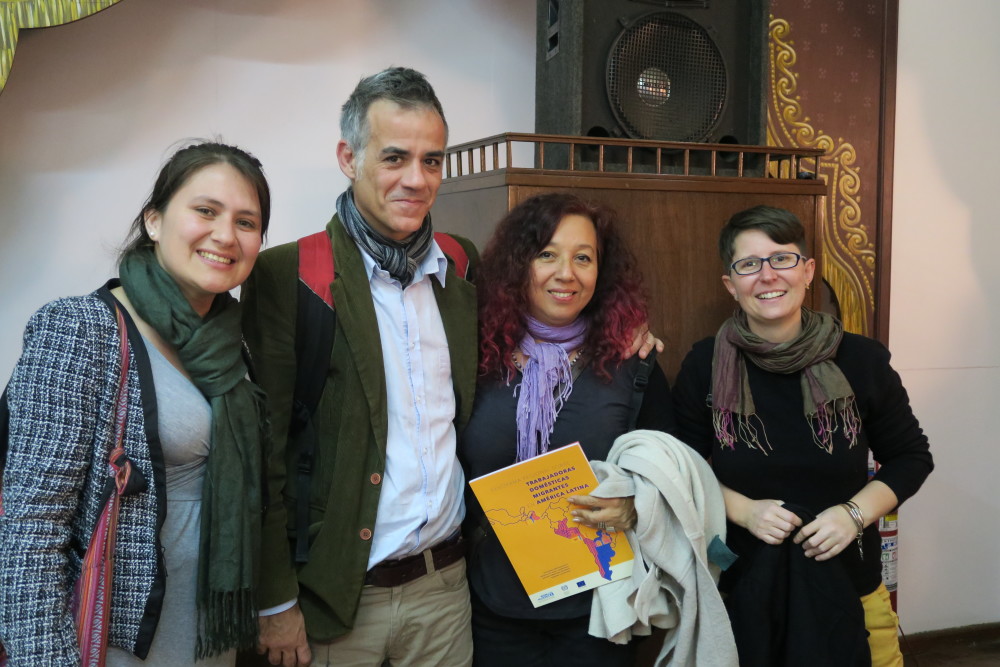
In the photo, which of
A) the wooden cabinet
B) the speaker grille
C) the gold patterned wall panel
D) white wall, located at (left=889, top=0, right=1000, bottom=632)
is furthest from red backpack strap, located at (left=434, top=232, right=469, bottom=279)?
white wall, located at (left=889, top=0, right=1000, bottom=632)

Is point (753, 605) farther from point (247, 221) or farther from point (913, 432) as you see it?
point (247, 221)

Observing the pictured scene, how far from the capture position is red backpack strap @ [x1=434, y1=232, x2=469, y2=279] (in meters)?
1.58

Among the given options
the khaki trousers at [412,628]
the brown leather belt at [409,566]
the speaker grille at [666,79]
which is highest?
the speaker grille at [666,79]

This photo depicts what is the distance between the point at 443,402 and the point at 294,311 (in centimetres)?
32

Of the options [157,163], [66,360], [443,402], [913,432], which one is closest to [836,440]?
[913,432]

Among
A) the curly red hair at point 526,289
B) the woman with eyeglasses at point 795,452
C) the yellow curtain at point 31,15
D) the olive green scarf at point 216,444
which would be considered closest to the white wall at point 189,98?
the yellow curtain at point 31,15

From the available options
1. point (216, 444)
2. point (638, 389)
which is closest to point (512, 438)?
point (638, 389)

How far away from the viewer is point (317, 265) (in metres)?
1.36

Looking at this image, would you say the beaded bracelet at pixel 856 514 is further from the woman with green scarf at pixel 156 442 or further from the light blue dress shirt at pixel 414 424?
the woman with green scarf at pixel 156 442

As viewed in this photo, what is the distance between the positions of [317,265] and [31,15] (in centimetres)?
94

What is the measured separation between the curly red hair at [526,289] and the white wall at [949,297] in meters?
1.63

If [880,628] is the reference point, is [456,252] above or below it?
above

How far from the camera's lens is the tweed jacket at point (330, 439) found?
1.30 meters

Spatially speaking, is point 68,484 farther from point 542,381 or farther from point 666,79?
point 666,79
